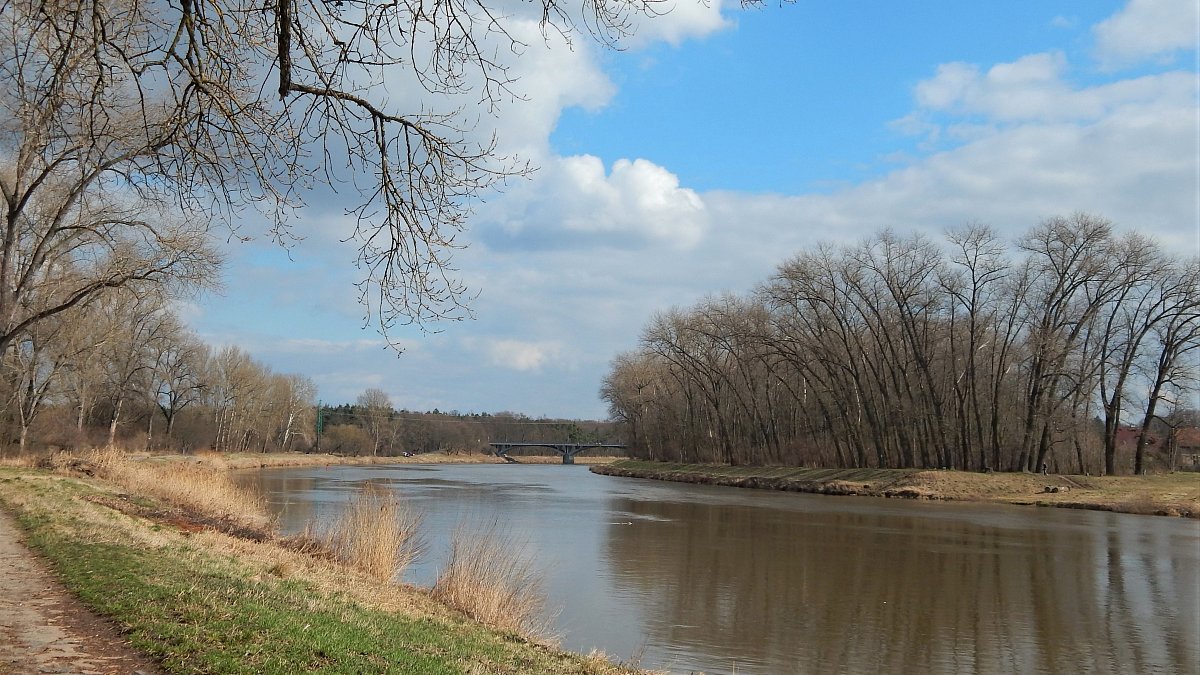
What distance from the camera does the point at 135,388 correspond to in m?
60.2

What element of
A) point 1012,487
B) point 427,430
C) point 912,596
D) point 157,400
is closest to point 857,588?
point 912,596

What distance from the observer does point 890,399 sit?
54.1m

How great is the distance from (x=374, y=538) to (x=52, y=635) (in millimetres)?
7891

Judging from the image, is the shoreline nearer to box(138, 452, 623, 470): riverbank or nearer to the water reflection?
box(138, 452, 623, 470): riverbank

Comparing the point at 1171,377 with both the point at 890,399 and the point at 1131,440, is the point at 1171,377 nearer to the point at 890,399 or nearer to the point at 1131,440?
the point at 1131,440

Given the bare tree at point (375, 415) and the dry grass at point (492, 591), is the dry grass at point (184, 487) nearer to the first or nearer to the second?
the dry grass at point (492, 591)

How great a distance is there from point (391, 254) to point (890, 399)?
51.9 m

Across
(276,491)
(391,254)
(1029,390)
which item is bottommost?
(276,491)

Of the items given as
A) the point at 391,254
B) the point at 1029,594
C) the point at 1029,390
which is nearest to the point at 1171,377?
the point at 1029,390

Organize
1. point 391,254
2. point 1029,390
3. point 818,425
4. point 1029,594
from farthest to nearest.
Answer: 1. point 818,425
2. point 1029,390
3. point 1029,594
4. point 391,254

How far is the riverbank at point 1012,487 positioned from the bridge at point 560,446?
89.2 meters

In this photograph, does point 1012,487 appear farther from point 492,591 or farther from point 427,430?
point 427,430

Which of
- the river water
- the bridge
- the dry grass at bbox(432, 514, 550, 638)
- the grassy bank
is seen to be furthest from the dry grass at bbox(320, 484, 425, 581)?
the bridge

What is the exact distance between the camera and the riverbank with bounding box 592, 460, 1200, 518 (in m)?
37.2
